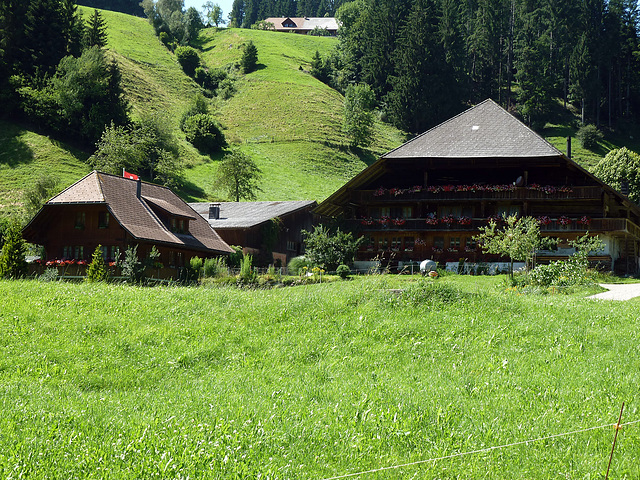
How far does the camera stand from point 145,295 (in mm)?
19969

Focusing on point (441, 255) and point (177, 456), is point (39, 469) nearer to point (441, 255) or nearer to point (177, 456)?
point (177, 456)

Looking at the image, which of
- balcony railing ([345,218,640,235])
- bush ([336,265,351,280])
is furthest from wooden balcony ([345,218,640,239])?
bush ([336,265,351,280])

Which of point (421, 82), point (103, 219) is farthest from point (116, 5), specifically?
point (103, 219)

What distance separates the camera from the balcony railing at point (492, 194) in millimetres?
42375

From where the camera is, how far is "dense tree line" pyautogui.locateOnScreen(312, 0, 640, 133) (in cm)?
10681

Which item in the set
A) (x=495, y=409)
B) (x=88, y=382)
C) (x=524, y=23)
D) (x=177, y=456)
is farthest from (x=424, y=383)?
(x=524, y=23)

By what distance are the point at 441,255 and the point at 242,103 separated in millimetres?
80513

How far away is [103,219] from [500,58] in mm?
96262

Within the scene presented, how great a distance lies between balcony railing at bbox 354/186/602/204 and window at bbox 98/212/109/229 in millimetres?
16890

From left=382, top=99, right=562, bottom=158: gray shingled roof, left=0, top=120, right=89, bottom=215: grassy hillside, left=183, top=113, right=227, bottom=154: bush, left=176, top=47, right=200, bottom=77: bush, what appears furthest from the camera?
left=176, top=47, right=200, bottom=77: bush

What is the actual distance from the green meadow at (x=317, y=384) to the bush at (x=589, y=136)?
8693cm

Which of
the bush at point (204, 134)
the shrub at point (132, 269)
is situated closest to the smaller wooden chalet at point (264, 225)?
the shrub at point (132, 269)

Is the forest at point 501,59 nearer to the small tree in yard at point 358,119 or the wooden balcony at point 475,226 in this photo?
the small tree in yard at point 358,119

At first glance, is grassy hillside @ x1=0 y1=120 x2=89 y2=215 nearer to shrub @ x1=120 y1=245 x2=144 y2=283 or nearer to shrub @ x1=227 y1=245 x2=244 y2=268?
shrub @ x1=227 y1=245 x2=244 y2=268
